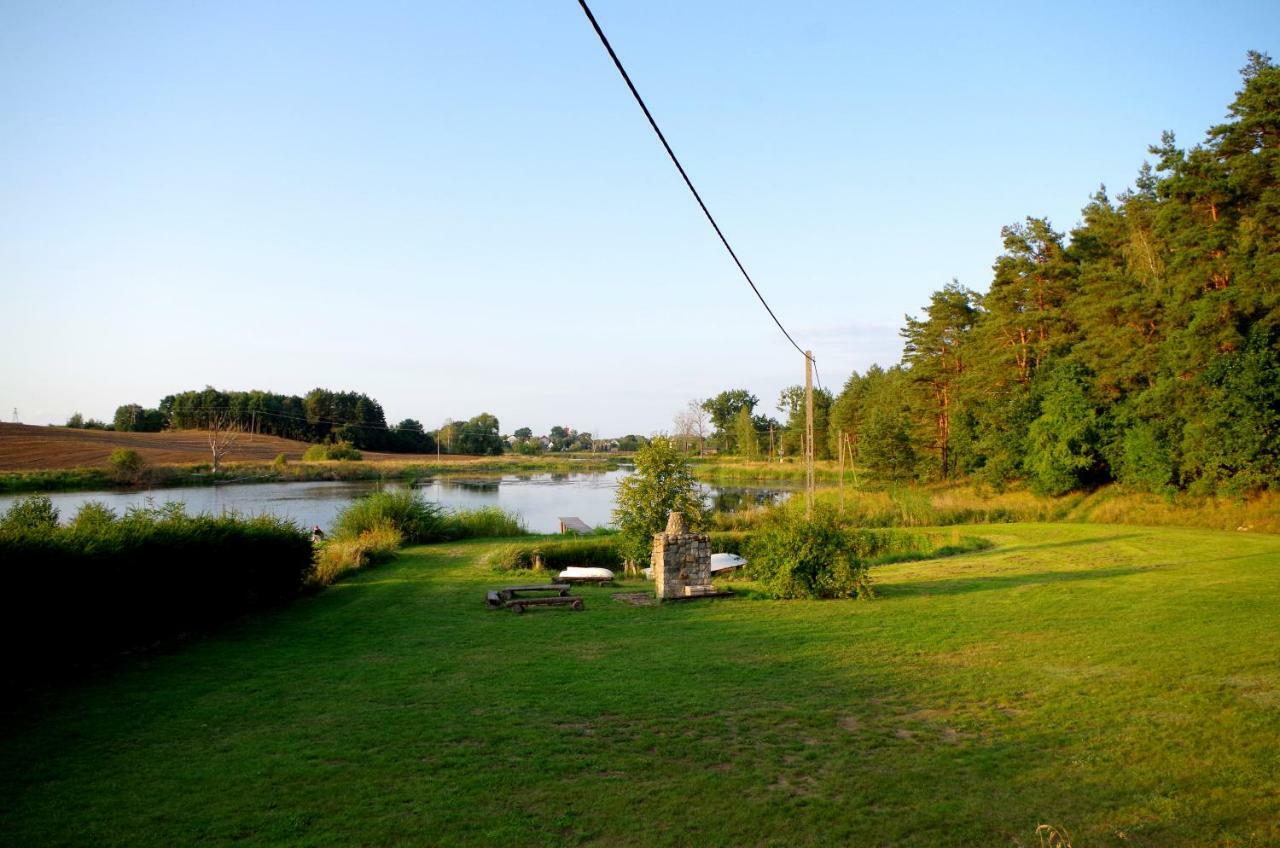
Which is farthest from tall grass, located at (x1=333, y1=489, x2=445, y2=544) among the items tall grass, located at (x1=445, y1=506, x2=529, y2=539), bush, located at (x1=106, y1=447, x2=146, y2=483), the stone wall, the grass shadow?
bush, located at (x1=106, y1=447, x2=146, y2=483)

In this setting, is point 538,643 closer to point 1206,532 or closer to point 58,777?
point 58,777

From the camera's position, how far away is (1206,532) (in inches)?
810

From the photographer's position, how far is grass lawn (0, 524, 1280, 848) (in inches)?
164

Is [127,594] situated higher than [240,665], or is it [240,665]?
[127,594]

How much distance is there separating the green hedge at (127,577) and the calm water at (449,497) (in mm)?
16345

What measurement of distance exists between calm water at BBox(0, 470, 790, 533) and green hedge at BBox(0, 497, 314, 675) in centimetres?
1634

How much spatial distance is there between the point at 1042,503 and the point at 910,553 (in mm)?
12283

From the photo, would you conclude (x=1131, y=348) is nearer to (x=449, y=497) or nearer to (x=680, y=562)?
(x=680, y=562)

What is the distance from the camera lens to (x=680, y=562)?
12.4 m

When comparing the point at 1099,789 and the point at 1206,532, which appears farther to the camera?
the point at 1206,532

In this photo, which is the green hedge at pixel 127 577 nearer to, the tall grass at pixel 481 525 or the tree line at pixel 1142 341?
the tall grass at pixel 481 525

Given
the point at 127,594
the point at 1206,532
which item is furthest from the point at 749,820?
the point at 1206,532

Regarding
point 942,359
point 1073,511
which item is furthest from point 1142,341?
point 942,359

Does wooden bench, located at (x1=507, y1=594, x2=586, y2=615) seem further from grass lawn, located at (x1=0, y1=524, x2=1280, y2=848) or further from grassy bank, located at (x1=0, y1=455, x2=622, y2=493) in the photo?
grassy bank, located at (x1=0, y1=455, x2=622, y2=493)
